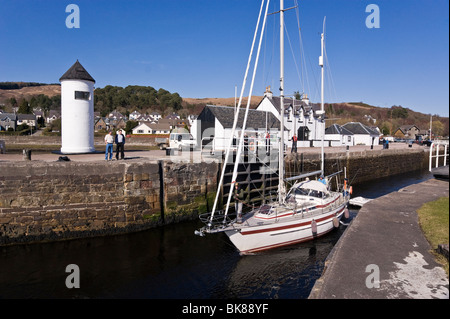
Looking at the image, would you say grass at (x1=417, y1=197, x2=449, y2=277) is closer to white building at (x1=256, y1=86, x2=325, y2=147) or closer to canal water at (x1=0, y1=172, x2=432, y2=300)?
canal water at (x1=0, y1=172, x2=432, y2=300)

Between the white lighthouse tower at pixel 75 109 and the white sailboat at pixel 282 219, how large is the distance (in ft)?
41.5

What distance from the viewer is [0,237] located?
12938 millimetres

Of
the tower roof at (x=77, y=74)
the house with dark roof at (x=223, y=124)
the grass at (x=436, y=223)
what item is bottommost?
the grass at (x=436, y=223)

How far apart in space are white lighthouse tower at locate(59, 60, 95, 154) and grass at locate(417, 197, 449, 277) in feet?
69.2

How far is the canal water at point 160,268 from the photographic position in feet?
32.2

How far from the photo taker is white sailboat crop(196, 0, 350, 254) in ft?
41.0

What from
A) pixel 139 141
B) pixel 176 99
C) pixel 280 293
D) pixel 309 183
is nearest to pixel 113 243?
pixel 280 293

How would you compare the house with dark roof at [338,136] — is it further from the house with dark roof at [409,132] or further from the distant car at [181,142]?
the house with dark roof at [409,132]

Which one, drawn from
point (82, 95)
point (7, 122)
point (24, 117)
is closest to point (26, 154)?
point (82, 95)

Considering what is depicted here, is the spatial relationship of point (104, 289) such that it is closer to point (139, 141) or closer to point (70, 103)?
point (70, 103)

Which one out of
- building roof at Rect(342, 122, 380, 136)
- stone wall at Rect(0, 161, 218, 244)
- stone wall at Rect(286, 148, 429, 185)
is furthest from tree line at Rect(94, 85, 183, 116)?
stone wall at Rect(0, 161, 218, 244)

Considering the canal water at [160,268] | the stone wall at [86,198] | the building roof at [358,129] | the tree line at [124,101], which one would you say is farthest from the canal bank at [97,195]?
the tree line at [124,101]

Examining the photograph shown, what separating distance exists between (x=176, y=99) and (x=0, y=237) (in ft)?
437

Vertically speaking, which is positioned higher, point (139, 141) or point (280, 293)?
point (139, 141)
